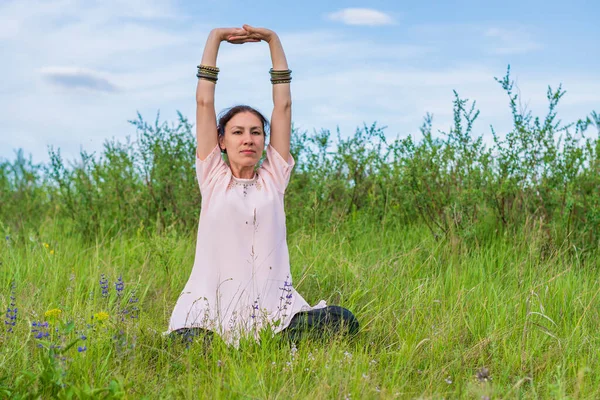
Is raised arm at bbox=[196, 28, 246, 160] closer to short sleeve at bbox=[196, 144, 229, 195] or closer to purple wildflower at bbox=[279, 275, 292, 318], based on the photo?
short sleeve at bbox=[196, 144, 229, 195]

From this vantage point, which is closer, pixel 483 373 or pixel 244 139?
pixel 483 373

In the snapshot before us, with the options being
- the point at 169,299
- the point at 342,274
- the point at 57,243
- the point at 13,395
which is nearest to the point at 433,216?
the point at 342,274

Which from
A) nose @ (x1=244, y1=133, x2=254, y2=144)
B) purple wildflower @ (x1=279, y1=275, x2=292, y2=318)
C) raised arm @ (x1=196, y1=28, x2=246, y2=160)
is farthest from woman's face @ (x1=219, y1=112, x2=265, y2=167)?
purple wildflower @ (x1=279, y1=275, x2=292, y2=318)

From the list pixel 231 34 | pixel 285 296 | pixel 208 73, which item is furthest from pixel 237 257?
pixel 231 34

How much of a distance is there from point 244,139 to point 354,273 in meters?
1.49

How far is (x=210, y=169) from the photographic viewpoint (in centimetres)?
385

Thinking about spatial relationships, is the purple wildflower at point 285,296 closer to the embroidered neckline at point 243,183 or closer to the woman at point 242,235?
the woman at point 242,235

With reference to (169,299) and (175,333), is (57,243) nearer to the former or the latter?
(169,299)

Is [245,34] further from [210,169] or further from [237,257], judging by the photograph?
[237,257]

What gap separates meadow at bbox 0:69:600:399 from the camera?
10.7 feet

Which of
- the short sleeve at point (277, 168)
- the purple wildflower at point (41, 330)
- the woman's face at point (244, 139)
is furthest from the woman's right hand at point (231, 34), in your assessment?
the purple wildflower at point (41, 330)

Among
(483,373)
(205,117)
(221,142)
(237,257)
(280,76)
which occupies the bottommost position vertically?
(483,373)

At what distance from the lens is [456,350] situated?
3.64 m

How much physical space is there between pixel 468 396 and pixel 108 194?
198 inches
